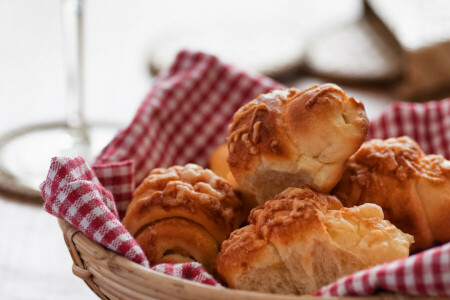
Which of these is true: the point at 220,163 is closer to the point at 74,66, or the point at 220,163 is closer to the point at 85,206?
the point at 85,206

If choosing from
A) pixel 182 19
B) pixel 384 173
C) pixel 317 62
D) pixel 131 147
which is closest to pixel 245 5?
pixel 182 19

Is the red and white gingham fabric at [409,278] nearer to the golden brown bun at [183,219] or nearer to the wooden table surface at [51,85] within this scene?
the golden brown bun at [183,219]

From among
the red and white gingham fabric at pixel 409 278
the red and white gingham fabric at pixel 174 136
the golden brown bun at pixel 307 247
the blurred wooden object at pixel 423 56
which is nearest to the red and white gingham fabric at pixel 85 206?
the red and white gingham fabric at pixel 174 136

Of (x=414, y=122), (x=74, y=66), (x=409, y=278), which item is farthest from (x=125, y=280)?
(x=74, y=66)

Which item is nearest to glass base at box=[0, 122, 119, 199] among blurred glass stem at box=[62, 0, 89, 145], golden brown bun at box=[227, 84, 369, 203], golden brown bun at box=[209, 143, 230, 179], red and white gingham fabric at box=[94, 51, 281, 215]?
blurred glass stem at box=[62, 0, 89, 145]

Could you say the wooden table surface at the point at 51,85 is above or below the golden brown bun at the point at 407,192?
below

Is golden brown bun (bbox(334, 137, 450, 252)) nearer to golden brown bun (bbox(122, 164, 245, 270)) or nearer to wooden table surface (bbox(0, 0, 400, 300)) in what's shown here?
golden brown bun (bbox(122, 164, 245, 270))
